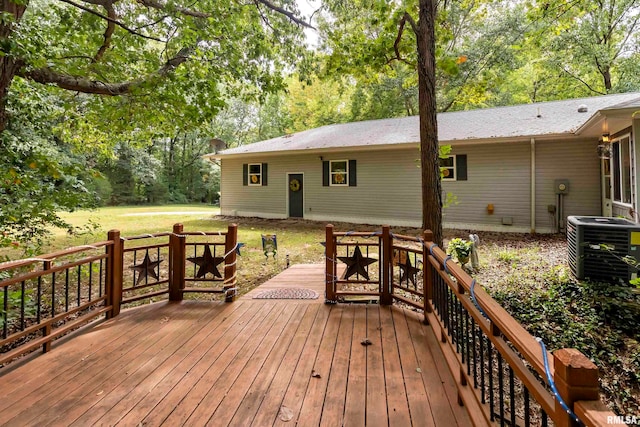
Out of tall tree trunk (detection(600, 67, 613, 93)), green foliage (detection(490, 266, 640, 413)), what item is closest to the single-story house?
green foliage (detection(490, 266, 640, 413))

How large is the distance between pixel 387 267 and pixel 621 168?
6088 millimetres

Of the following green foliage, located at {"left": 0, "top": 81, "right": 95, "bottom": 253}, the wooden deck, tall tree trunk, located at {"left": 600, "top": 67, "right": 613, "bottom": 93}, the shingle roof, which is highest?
tall tree trunk, located at {"left": 600, "top": 67, "right": 613, "bottom": 93}

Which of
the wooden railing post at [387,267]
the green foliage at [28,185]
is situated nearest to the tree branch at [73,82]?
the green foliage at [28,185]

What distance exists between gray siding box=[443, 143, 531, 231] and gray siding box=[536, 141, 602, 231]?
317 mm

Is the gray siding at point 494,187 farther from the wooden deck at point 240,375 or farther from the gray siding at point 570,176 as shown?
the wooden deck at point 240,375

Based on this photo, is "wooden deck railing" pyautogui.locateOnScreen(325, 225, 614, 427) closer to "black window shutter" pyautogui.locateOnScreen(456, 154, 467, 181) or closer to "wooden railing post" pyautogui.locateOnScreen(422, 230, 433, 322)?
"wooden railing post" pyautogui.locateOnScreen(422, 230, 433, 322)

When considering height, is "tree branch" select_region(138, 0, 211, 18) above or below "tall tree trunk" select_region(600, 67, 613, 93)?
below

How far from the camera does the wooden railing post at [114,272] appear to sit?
3605 millimetres

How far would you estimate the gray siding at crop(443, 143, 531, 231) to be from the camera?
30.5ft

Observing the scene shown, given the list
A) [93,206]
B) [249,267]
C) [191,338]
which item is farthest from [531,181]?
[93,206]

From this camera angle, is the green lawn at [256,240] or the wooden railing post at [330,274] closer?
the wooden railing post at [330,274]

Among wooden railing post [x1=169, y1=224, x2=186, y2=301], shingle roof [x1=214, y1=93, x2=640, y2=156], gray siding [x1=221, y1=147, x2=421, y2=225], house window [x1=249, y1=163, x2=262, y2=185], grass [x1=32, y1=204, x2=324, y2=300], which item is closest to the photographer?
wooden railing post [x1=169, y1=224, x2=186, y2=301]

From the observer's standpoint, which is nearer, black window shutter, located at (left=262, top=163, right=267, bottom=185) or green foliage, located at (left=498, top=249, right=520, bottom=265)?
green foliage, located at (left=498, top=249, right=520, bottom=265)

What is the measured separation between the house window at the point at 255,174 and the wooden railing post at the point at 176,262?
33.1 ft
